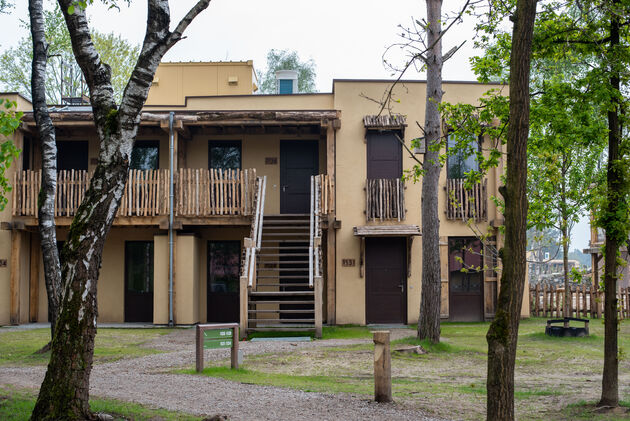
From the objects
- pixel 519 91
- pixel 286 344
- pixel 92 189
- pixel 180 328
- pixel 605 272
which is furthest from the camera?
pixel 180 328

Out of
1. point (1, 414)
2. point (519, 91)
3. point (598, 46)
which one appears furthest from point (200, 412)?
point (598, 46)

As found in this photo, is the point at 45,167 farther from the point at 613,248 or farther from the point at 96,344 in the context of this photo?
the point at 613,248

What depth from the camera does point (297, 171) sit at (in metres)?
20.6

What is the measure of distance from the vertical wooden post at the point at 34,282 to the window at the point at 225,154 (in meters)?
5.75

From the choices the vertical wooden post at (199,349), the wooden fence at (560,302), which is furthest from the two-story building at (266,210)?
the vertical wooden post at (199,349)

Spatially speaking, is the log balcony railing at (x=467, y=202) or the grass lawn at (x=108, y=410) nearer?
the grass lawn at (x=108, y=410)

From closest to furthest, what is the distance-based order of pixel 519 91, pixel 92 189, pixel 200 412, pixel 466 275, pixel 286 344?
pixel 519 91 < pixel 92 189 < pixel 200 412 < pixel 286 344 < pixel 466 275

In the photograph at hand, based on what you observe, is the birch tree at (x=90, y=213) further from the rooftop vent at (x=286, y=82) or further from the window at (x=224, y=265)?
the rooftop vent at (x=286, y=82)

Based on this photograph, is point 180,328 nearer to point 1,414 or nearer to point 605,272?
point 1,414

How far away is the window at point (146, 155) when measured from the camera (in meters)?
20.7

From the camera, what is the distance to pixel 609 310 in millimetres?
8461

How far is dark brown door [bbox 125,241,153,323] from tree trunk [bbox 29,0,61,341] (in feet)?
26.9

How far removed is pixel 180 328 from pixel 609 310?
41.2 ft

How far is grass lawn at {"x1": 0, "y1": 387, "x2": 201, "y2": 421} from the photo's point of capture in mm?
7035
